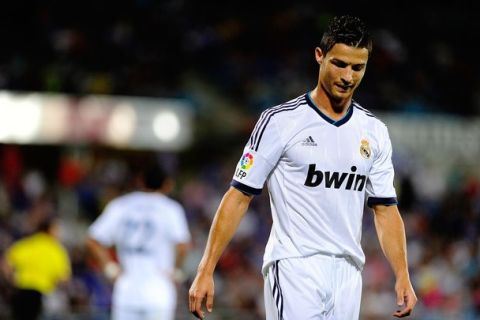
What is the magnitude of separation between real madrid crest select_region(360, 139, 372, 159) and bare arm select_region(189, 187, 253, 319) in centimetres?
58

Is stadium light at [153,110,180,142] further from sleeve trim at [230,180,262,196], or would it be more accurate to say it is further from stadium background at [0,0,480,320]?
sleeve trim at [230,180,262,196]

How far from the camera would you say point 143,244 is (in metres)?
8.78

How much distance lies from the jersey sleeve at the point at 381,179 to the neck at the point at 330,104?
25 centimetres

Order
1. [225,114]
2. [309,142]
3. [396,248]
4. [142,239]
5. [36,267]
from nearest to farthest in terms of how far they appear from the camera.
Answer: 1. [309,142]
2. [396,248]
3. [142,239]
4. [36,267]
5. [225,114]

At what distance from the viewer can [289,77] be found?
19.0m

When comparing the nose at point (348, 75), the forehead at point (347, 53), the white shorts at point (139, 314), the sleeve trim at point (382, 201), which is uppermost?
the forehead at point (347, 53)

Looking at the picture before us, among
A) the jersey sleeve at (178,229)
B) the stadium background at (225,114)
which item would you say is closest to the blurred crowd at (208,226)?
the stadium background at (225,114)

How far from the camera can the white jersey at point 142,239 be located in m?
8.75

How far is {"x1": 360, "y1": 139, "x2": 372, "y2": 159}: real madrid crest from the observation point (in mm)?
4895

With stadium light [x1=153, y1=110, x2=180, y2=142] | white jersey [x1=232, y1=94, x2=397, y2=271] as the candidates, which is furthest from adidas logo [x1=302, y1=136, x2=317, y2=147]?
stadium light [x1=153, y1=110, x2=180, y2=142]

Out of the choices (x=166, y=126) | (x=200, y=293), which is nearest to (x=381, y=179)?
(x=200, y=293)

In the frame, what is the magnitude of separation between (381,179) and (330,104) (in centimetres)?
45

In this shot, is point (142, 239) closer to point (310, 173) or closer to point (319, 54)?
point (310, 173)

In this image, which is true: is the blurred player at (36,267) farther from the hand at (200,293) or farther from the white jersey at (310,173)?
the hand at (200,293)
